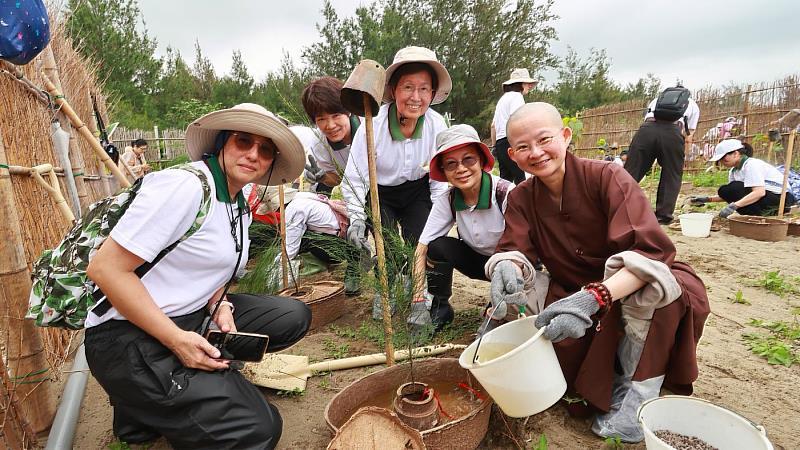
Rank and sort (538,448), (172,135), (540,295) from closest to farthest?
1. (538,448)
2. (540,295)
3. (172,135)

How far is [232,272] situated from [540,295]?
5.08 ft

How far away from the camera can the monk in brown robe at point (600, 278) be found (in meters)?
1.75

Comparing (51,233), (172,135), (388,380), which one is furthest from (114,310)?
(172,135)

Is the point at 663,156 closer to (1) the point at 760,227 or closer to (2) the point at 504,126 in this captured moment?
(1) the point at 760,227

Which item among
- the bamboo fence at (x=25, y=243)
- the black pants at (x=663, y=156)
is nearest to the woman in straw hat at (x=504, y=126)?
the black pants at (x=663, y=156)

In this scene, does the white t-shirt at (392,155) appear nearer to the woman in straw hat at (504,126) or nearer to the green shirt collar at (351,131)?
the green shirt collar at (351,131)

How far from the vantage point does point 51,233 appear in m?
3.02

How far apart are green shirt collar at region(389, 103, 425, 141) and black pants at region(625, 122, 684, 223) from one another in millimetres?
4138

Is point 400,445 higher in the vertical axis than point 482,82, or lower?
lower

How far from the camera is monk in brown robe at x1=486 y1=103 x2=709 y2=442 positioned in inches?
68.9

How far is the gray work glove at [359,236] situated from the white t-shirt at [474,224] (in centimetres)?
55

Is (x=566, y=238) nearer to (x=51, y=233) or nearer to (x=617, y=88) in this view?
(x=51, y=233)

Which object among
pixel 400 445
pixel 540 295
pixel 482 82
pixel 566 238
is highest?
pixel 482 82

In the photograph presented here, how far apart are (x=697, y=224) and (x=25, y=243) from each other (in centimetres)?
626
